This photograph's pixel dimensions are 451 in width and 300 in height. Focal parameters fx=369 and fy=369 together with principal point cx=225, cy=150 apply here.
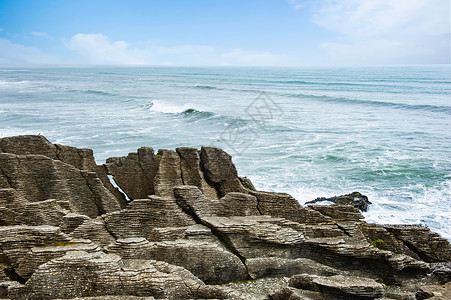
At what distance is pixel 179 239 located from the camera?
49.1ft

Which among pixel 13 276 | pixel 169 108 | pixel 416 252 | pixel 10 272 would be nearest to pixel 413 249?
pixel 416 252

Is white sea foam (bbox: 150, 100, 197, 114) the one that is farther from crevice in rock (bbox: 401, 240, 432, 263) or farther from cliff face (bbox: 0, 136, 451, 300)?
crevice in rock (bbox: 401, 240, 432, 263)

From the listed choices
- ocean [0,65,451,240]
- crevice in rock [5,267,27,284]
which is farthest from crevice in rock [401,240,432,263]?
crevice in rock [5,267,27,284]

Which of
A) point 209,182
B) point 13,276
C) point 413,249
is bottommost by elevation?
point 413,249

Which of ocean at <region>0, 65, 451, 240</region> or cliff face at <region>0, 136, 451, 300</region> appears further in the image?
ocean at <region>0, 65, 451, 240</region>

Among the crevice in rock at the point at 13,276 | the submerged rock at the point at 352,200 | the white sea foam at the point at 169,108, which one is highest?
the white sea foam at the point at 169,108

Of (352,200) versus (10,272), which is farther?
(352,200)

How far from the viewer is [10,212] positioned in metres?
15.2

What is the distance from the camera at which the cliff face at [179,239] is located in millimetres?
12250

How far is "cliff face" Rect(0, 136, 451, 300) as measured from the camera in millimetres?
12250

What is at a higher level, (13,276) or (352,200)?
(13,276)

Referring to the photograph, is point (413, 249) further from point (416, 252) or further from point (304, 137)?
point (304, 137)

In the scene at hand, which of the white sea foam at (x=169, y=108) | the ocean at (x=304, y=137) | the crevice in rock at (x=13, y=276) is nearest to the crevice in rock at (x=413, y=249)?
the ocean at (x=304, y=137)

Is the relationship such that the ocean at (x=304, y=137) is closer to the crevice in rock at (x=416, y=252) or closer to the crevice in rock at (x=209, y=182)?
the crevice in rock at (x=416, y=252)
